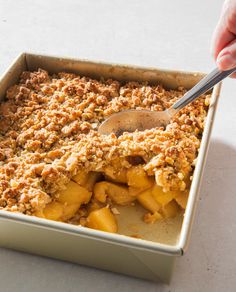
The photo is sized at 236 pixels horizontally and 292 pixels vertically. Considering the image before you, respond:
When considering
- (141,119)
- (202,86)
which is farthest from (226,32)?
(141,119)

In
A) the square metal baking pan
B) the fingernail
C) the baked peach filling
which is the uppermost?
the fingernail

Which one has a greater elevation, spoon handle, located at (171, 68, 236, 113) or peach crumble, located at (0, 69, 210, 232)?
spoon handle, located at (171, 68, 236, 113)

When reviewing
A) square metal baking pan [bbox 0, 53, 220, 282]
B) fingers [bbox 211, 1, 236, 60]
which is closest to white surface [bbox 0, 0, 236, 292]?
square metal baking pan [bbox 0, 53, 220, 282]

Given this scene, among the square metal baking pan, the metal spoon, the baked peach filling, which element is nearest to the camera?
→ the square metal baking pan

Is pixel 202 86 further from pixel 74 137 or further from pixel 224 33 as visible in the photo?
pixel 74 137

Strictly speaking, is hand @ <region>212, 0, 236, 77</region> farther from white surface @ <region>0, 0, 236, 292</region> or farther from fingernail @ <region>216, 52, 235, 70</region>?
white surface @ <region>0, 0, 236, 292</region>

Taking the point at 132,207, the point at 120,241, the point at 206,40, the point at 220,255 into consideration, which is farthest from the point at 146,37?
the point at 120,241

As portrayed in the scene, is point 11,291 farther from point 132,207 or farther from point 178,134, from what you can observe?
point 178,134

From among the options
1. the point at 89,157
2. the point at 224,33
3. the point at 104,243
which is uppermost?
the point at 224,33
